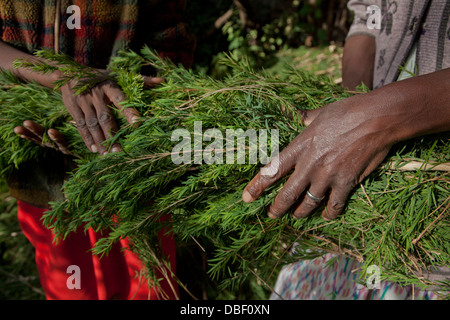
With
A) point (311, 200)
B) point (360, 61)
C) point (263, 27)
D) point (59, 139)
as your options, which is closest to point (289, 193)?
point (311, 200)

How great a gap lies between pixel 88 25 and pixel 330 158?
48.4 inches

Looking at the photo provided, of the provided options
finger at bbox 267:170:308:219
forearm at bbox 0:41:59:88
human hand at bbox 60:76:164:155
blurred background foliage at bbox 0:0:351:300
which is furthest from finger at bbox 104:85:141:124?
blurred background foliage at bbox 0:0:351:300

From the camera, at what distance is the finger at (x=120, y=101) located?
1271 mm

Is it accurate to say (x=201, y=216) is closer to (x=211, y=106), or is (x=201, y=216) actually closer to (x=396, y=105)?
(x=211, y=106)

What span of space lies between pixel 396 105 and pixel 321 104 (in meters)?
0.35

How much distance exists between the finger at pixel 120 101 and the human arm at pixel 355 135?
0.53m

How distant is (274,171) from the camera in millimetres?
1110

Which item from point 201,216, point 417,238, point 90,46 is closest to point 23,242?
point 90,46

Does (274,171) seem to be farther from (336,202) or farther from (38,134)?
(38,134)

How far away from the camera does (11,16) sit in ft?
4.72

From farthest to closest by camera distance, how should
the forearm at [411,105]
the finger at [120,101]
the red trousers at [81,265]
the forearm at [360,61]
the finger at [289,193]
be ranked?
the forearm at [360,61] → the red trousers at [81,265] → the finger at [120,101] → the finger at [289,193] → the forearm at [411,105]

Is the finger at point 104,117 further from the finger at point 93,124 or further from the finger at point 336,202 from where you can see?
the finger at point 336,202

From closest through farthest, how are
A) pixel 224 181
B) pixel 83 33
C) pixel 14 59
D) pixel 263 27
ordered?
pixel 224 181 < pixel 14 59 < pixel 83 33 < pixel 263 27

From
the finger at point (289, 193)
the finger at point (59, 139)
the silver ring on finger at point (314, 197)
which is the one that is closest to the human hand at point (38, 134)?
the finger at point (59, 139)
